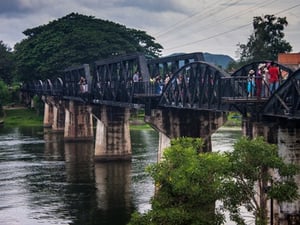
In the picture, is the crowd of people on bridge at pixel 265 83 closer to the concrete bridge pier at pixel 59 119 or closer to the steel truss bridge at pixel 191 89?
the steel truss bridge at pixel 191 89

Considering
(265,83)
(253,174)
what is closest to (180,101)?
(265,83)

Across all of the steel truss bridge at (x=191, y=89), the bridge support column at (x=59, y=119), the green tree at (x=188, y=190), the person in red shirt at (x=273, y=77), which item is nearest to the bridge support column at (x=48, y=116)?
the bridge support column at (x=59, y=119)

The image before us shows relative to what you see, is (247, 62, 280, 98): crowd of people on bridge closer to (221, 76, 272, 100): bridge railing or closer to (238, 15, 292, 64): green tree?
(221, 76, 272, 100): bridge railing

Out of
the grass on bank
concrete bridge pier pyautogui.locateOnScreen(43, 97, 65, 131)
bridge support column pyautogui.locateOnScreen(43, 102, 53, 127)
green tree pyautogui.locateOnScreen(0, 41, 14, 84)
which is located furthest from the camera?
green tree pyautogui.locateOnScreen(0, 41, 14, 84)

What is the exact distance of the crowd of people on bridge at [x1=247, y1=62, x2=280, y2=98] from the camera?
1448 inches

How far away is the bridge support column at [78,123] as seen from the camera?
336ft

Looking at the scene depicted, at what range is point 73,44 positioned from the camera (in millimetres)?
130000

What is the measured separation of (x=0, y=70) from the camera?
570 ft

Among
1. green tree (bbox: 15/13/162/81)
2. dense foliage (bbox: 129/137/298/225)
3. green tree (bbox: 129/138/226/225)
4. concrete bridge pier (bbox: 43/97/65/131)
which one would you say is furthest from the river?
green tree (bbox: 15/13/162/81)

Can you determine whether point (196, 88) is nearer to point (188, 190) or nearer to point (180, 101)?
point (180, 101)

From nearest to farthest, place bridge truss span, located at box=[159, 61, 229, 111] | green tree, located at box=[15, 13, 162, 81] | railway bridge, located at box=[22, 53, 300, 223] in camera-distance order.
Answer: railway bridge, located at box=[22, 53, 300, 223] → bridge truss span, located at box=[159, 61, 229, 111] → green tree, located at box=[15, 13, 162, 81]

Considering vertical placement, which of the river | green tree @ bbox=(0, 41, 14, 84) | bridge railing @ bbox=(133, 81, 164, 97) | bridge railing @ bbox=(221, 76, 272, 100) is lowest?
the river

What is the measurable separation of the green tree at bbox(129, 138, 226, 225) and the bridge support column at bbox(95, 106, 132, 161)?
48.1 m

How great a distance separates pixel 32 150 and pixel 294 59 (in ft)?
127
